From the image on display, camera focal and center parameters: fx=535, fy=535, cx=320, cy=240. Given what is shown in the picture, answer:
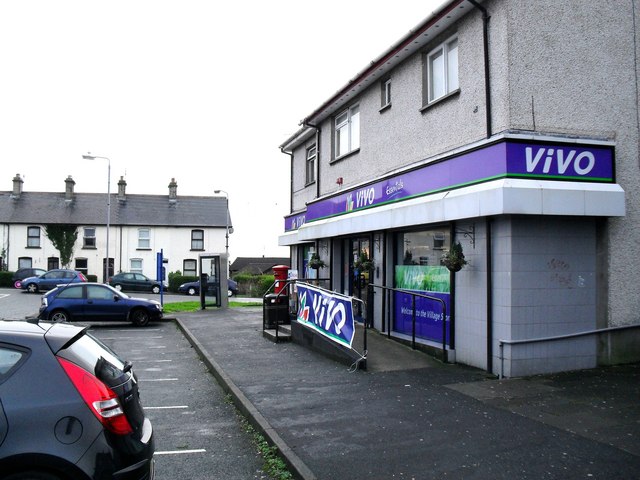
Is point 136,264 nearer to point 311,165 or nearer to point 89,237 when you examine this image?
point 89,237

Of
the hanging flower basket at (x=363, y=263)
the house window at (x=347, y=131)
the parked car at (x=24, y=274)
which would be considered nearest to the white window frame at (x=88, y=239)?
the parked car at (x=24, y=274)

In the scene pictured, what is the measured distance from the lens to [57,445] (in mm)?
3342

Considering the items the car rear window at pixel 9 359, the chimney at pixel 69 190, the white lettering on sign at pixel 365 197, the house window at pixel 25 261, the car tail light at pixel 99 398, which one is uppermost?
the chimney at pixel 69 190

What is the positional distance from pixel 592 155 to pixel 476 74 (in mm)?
2355

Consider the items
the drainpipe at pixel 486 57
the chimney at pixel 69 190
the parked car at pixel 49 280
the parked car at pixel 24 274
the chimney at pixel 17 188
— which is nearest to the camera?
the drainpipe at pixel 486 57

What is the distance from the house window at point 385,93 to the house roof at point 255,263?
148 ft

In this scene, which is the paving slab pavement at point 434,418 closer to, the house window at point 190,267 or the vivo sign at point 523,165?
the vivo sign at point 523,165

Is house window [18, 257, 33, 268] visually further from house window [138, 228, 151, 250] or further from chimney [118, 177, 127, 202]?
chimney [118, 177, 127, 202]

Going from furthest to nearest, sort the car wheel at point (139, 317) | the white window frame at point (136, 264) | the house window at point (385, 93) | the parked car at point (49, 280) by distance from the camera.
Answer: the white window frame at point (136, 264)
the parked car at point (49, 280)
the car wheel at point (139, 317)
the house window at point (385, 93)

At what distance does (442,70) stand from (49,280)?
30.9 meters

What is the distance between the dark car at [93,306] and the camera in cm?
1738

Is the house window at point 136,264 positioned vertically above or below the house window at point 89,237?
below

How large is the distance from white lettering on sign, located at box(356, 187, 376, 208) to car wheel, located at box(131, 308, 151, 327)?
913 centimetres

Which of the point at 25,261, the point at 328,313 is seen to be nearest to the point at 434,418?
the point at 328,313
